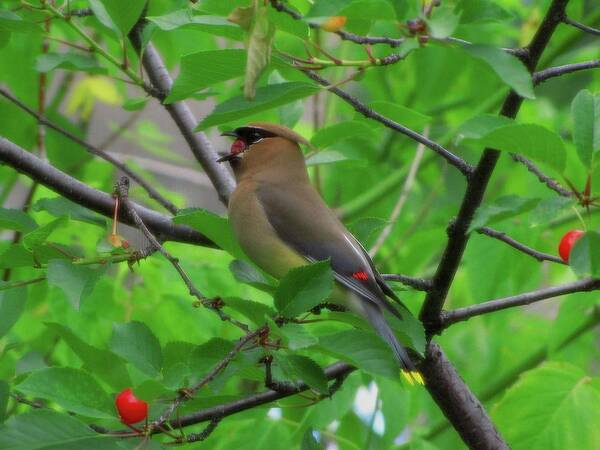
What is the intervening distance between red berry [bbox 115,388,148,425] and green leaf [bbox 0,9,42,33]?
2.86ft

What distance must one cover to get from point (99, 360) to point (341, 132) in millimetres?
811

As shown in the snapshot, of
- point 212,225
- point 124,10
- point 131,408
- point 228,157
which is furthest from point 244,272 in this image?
point 228,157

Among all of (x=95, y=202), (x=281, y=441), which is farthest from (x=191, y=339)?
(x=95, y=202)

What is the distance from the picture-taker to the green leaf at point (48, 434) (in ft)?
5.89

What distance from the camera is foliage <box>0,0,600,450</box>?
1776mm

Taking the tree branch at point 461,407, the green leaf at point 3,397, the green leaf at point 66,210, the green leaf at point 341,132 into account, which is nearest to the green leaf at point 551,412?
the tree branch at point 461,407

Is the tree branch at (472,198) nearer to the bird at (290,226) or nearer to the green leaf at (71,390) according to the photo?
the bird at (290,226)

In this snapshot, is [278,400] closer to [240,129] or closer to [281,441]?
[281,441]

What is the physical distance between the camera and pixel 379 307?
2.36 metres

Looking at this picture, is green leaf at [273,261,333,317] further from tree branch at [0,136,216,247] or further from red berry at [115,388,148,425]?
tree branch at [0,136,216,247]

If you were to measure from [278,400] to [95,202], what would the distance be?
2.01 ft

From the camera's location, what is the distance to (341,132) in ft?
8.33

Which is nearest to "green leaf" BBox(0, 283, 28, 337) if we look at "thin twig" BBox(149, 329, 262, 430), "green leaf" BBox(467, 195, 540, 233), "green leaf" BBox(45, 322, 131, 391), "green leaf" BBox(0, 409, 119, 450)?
"green leaf" BBox(45, 322, 131, 391)

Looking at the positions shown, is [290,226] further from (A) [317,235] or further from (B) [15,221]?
(B) [15,221]
